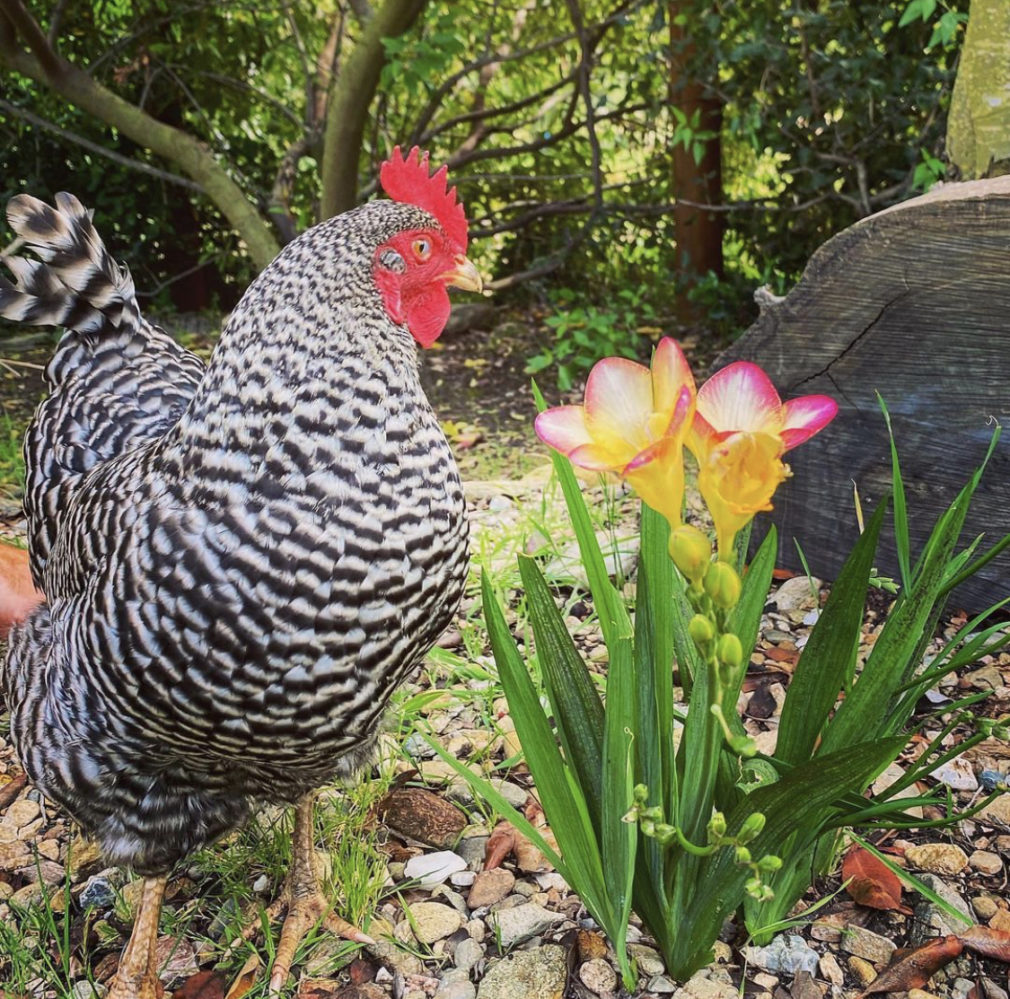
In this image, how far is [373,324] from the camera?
→ 1.58 metres

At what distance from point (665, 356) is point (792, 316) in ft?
5.65

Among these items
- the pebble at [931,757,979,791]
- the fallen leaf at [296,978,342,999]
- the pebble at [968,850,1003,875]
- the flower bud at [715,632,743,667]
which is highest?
the flower bud at [715,632,743,667]

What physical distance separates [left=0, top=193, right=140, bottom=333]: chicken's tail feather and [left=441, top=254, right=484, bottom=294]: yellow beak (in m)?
0.98

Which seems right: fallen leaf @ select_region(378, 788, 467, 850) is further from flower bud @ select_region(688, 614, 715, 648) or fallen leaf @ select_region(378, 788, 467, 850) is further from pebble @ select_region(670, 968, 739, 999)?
flower bud @ select_region(688, 614, 715, 648)

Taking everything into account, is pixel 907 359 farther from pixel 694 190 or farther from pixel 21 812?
pixel 694 190

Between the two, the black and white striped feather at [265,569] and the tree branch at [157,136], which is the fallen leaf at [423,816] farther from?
the tree branch at [157,136]

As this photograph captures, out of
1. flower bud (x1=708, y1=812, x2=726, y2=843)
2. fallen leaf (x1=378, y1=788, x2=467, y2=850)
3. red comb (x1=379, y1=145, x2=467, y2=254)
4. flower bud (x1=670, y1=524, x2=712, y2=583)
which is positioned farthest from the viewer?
fallen leaf (x1=378, y1=788, x2=467, y2=850)

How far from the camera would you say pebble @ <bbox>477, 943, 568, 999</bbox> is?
1.66m

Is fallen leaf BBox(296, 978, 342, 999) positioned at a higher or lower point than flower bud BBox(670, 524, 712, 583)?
lower

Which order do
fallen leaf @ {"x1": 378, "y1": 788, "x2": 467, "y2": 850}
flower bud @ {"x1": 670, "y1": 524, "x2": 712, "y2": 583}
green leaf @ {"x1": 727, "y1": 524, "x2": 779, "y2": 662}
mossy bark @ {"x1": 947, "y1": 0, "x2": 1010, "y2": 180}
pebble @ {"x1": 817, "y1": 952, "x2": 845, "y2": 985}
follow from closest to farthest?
flower bud @ {"x1": 670, "y1": 524, "x2": 712, "y2": 583} → green leaf @ {"x1": 727, "y1": 524, "x2": 779, "y2": 662} → pebble @ {"x1": 817, "y1": 952, "x2": 845, "y2": 985} → fallen leaf @ {"x1": 378, "y1": 788, "x2": 467, "y2": 850} → mossy bark @ {"x1": 947, "y1": 0, "x2": 1010, "y2": 180}

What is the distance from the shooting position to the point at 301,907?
1914 mm

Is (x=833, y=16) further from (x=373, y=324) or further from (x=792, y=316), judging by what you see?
(x=373, y=324)

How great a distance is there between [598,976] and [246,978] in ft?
2.16

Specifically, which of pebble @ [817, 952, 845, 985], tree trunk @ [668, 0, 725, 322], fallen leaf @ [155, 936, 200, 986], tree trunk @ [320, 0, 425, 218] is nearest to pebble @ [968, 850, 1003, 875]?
pebble @ [817, 952, 845, 985]
